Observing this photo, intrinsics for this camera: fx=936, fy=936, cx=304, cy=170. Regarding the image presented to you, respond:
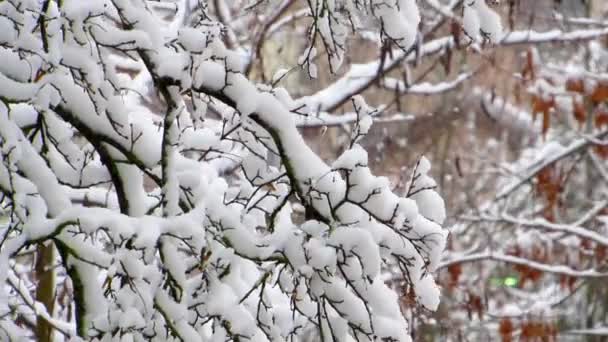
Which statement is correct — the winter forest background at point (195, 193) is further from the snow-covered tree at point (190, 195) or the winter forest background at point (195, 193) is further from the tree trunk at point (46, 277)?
the tree trunk at point (46, 277)

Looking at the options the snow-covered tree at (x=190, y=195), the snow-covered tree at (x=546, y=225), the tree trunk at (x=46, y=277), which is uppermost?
the snow-covered tree at (x=546, y=225)

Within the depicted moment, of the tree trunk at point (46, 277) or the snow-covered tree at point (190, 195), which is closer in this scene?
the snow-covered tree at point (190, 195)

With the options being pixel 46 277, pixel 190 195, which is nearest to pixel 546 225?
pixel 46 277

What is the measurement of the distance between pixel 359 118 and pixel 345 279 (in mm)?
531

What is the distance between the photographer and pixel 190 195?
3143mm

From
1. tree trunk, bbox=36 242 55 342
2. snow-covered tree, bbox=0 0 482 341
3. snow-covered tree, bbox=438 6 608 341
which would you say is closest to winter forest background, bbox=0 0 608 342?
snow-covered tree, bbox=0 0 482 341

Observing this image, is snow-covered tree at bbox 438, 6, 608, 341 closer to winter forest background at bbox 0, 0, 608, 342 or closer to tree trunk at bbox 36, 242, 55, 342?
tree trunk at bbox 36, 242, 55, 342

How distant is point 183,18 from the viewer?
5949 millimetres

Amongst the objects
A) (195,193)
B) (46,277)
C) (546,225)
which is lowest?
(195,193)

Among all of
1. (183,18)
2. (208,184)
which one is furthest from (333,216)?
(183,18)

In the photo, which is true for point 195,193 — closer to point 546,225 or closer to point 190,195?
point 190,195

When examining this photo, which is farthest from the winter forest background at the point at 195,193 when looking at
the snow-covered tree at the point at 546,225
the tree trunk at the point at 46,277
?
the snow-covered tree at the point at 546,225

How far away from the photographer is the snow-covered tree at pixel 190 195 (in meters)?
2.87

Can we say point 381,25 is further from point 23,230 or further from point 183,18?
point 183,18
